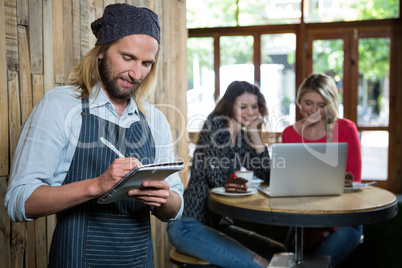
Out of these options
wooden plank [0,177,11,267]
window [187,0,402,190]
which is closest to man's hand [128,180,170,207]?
wooden plank [0,177,11,267]

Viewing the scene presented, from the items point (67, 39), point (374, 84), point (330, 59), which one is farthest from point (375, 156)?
point (67, 39)

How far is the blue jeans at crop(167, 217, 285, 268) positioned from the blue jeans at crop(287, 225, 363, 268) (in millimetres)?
248

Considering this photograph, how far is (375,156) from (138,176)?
6.01m

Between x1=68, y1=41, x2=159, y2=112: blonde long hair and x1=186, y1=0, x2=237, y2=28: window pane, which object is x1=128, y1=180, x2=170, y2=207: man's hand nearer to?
x1=68, y1=41, x2=159, y2=112: blonde long hair

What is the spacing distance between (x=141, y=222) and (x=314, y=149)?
102 centimetres

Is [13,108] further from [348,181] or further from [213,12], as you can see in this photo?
[213,12]

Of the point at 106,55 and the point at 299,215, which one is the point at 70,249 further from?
the point at 299,215

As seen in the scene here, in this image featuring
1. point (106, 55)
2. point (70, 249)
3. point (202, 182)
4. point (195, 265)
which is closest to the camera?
point (70, 249)

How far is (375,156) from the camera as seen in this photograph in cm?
648

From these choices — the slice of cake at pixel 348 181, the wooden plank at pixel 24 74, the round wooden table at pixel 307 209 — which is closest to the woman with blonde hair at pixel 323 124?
the slice of cake at pixel 348 181

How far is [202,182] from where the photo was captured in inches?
105

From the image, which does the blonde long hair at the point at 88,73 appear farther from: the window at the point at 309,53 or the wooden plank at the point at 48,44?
the window at the point at 309,53

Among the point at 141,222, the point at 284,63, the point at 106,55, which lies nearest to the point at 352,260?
the point at 141,222

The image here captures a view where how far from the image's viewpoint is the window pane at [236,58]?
661 centimetres
